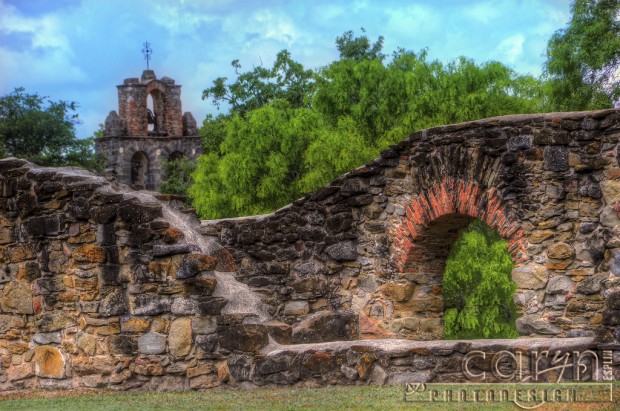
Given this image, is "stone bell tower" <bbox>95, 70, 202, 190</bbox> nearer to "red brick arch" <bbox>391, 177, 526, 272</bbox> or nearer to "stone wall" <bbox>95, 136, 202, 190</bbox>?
"stone wall" <bbox>95, 136, 202, 190</bbox>

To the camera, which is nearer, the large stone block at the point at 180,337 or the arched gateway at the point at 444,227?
the large stone block at the point at 180,337

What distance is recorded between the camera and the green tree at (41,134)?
44.6 meters

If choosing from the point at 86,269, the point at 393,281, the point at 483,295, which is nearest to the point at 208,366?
the point at 86,269

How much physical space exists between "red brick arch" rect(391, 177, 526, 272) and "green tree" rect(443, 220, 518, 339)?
13.8m

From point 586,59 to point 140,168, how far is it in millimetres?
33897

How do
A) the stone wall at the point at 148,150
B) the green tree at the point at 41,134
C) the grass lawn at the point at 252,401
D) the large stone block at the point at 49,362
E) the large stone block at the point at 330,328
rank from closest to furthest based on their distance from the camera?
the grass lawn at the point at 252,401 < the large stone block at the point at 49,362 < the large stone block at the point at 330,328 < the green tree at the point at 41,134 < the stone wall at the point at 148,150

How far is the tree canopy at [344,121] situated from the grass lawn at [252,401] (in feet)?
66.0

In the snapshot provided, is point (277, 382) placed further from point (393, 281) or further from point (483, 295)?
point (483, 295)

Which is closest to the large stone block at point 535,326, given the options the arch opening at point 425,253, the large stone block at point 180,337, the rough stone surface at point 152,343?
the arch opening at point 425,253

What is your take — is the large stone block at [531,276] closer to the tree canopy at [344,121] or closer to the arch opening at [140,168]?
the tree canopy at [344,121]

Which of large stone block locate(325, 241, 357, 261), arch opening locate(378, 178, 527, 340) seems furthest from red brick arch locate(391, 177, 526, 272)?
large stone block locate(325, 241, 357, 261)

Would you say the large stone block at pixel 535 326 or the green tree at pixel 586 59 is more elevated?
the green tree at pixel 586 59

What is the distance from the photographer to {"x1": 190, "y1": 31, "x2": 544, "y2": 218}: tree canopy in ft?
97.2

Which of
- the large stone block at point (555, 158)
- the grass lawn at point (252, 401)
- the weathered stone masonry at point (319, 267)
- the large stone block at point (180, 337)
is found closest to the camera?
the grass lawn at point (252, 401)
